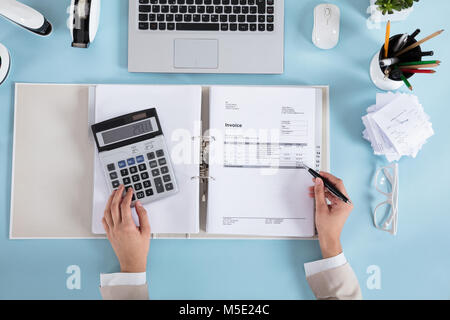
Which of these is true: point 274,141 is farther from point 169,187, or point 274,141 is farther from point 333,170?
point 169,187

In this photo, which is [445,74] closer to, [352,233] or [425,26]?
[425,26]

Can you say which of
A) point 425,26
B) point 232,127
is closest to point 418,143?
point 425,26

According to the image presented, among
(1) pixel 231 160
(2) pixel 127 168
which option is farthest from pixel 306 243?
(2) pixel 127 168

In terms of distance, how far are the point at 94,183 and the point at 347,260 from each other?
0.71m

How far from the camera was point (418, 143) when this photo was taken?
835mm

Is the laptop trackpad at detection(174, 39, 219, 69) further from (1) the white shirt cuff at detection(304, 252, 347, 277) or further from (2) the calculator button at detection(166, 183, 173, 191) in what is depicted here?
(1) the white shirt cuff at detection(304, 252, 347, 277)

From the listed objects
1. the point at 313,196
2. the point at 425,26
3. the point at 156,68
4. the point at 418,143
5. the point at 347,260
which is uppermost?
the point at 425,26

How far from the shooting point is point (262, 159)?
86 cm

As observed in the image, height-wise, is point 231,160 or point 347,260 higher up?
point 231,160

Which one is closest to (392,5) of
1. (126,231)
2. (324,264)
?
(324,264)

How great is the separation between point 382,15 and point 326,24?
0.16 metres

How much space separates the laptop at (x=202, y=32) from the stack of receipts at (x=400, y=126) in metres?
0.33

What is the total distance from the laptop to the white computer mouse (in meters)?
0.10

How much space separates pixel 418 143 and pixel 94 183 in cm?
85
